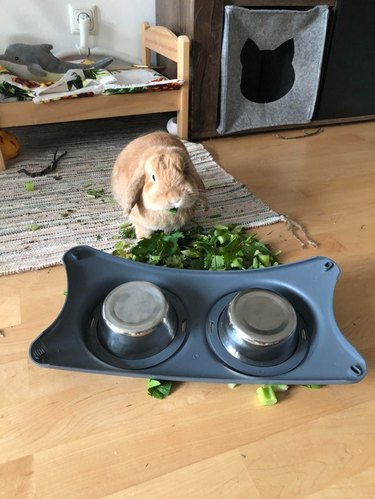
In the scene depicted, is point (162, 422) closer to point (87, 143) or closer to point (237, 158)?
point (237, 158)

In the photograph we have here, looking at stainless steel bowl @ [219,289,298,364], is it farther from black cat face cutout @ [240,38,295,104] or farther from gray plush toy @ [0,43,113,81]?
black cat face cutout @ [240,38,295,104]

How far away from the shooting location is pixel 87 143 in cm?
164

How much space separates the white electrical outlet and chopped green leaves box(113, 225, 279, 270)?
1303 millimetres

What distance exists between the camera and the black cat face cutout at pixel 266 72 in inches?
69.8

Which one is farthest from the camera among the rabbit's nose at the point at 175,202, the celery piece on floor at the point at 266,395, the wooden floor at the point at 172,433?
the rabbit's nose at the point at 175,202

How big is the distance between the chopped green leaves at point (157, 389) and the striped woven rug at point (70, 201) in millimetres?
437

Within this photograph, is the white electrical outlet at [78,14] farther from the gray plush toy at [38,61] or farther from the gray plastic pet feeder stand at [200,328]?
the gray plastic pet feeder stand at [200,328]

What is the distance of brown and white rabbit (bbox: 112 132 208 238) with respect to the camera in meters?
0.87

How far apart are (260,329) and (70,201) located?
807 millimetres

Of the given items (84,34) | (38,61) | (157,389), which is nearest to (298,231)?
(157,389)

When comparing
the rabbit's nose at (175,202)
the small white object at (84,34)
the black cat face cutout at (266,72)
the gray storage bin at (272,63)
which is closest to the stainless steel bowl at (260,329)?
the rabbit's nose at (175,202)

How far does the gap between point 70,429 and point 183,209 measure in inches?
21.6

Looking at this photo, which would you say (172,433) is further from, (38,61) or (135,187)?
(38,61)

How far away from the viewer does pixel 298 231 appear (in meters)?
1.12
